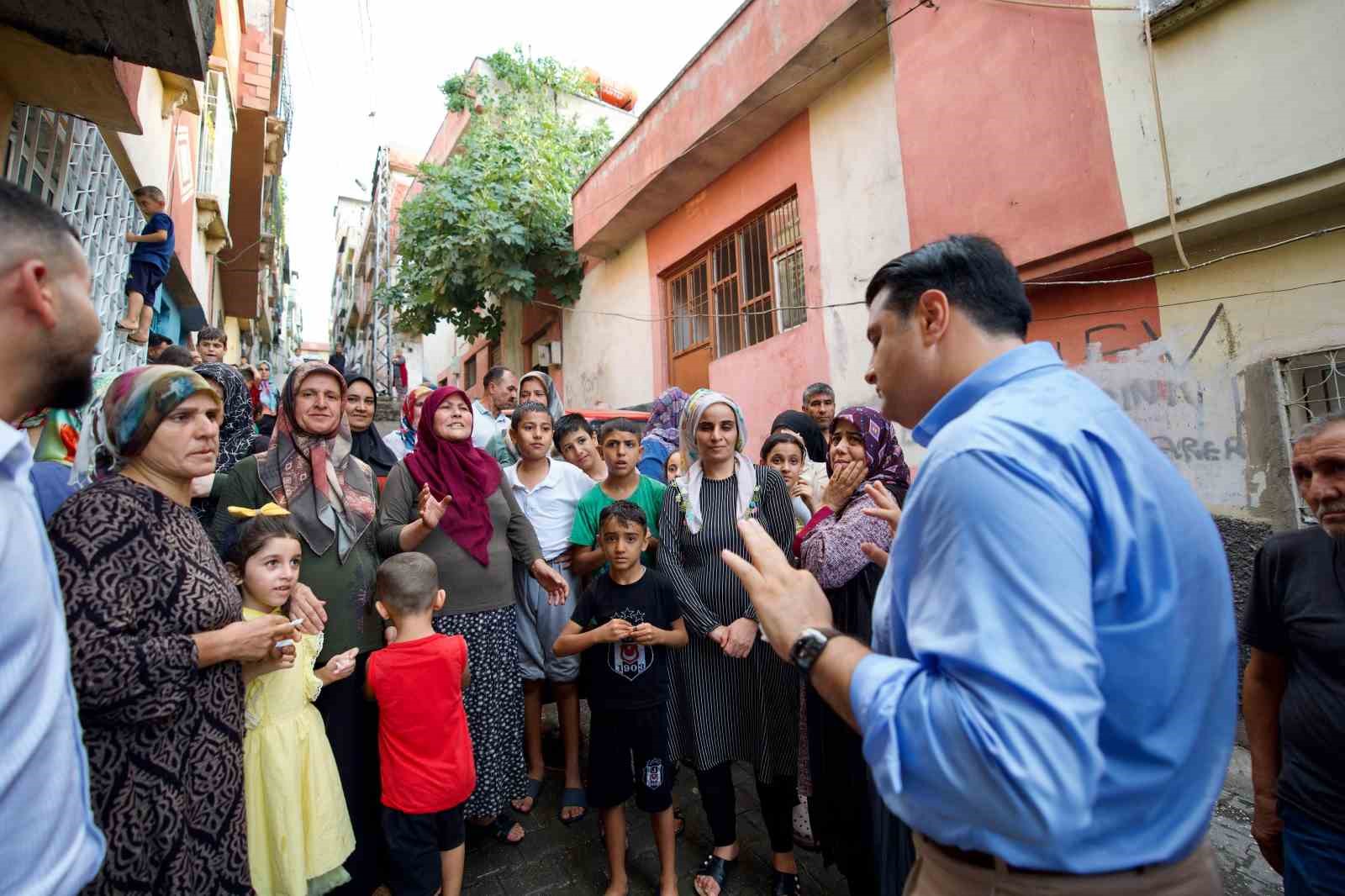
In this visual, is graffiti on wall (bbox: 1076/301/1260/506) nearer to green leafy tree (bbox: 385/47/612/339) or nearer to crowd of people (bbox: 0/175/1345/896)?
crowd of people (bbox: 0/175/1345/896)

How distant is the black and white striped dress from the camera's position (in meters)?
2.81

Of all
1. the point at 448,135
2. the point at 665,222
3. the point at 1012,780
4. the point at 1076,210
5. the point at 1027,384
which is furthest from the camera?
the point at 448,135

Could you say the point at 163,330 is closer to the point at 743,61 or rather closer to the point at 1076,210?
the point at 743,61

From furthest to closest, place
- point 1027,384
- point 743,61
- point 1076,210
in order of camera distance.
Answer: point 743,61, point 1076,210, point 1027,384

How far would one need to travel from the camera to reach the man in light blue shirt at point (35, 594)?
2.96ft

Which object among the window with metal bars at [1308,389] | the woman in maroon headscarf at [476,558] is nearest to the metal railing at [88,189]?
the woman in maroon headscarf at [476,558]

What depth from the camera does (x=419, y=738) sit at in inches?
97.0

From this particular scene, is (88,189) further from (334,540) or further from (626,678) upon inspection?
(626,678)

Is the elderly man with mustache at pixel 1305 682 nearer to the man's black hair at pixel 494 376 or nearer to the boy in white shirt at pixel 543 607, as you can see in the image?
the boy in white shirt at pixel 543 607

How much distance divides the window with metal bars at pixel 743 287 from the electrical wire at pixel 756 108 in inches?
43.0

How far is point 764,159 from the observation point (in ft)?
26.2

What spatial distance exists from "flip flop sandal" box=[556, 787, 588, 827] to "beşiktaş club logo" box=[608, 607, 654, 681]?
869 millimetres

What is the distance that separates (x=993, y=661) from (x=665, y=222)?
32.8ft

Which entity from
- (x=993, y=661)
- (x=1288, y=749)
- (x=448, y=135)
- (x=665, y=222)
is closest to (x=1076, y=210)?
(x=1288, y=749)
